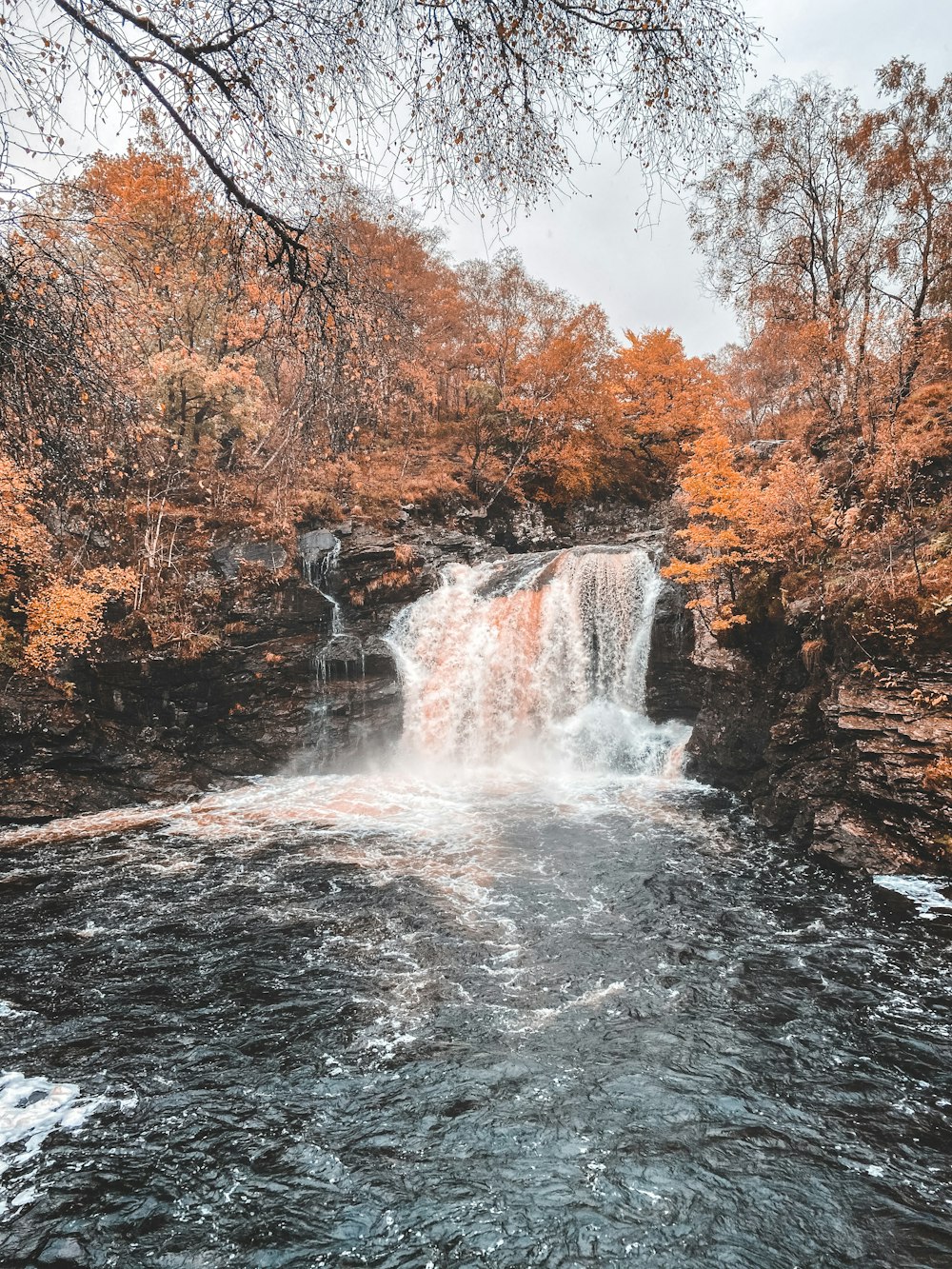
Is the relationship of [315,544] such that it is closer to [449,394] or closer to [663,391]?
[449,394]

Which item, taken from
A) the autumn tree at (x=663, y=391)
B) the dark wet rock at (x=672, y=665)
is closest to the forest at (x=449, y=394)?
the autumn tree at (x=663, y=391)

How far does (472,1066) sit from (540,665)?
1044 cm

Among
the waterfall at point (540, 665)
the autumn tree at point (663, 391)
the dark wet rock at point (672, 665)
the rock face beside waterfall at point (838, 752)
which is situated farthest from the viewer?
the autumn tree at point (663, 391)

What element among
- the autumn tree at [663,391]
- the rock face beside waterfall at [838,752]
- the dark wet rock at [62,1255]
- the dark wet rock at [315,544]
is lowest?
the dark wet rock at [62,1255]

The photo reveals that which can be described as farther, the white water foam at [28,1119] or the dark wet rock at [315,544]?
the dark wet rock at [315,544]

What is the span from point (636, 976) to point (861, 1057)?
1875mm

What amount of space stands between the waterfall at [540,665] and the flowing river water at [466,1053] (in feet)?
12.6

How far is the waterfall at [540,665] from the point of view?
13984 mm

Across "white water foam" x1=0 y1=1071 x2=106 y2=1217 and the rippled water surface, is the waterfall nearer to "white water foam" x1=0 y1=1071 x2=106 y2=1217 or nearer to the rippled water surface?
the rippled water surface

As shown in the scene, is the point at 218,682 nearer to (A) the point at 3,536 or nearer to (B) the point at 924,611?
→ (A) the point at 3,536

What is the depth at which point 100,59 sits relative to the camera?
2.54m

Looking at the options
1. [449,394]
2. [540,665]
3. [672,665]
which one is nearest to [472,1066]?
[672,665]

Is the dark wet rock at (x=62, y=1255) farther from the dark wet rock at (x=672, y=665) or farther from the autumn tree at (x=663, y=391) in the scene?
the autumn tree at (x=663, y=391)

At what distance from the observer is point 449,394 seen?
924 inches
